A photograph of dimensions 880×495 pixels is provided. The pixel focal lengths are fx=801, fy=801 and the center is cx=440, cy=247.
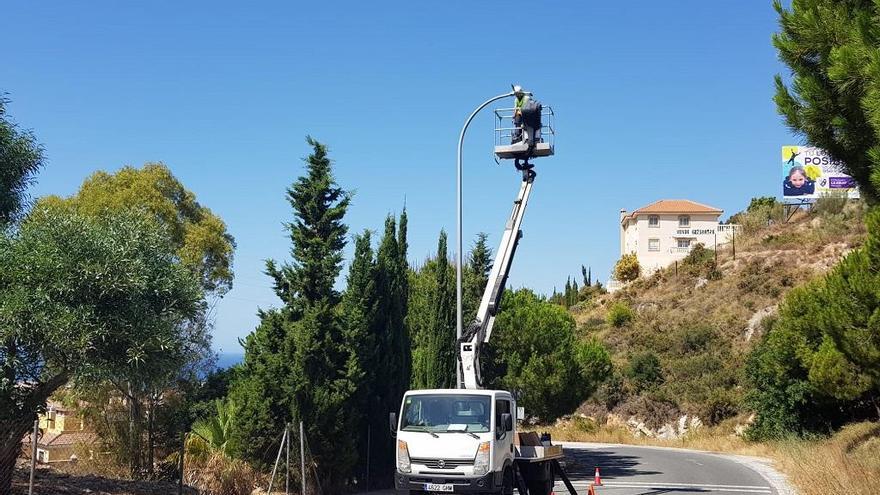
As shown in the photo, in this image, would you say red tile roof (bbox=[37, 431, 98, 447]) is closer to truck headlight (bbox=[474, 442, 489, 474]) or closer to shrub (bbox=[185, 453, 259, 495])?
shrub (bbox=[185, 453, 259, 495])

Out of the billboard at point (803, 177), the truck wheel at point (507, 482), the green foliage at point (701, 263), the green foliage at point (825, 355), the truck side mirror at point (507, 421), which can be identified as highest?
the billboard at point (803, 177)

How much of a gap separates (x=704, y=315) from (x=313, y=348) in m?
57.0

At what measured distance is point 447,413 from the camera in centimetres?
1564

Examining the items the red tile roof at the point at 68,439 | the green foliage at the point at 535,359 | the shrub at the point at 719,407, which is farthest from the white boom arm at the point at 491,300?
the shrub at the point at 719,407

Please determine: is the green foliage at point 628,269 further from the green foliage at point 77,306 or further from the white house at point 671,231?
the green foliage at point 77,306

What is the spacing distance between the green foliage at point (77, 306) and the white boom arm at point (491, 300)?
7.32 m

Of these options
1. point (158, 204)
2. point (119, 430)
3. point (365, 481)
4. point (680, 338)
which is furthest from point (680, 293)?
point (119, 430)

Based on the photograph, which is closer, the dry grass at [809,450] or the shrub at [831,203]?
the dry grass at [809,450]

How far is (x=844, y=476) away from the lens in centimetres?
1521

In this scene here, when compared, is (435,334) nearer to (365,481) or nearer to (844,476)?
(365,481)

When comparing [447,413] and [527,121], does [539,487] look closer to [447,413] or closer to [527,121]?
[447,413]

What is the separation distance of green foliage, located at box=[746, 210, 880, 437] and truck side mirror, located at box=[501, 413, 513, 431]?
23.0 ft

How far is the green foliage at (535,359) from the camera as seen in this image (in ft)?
104

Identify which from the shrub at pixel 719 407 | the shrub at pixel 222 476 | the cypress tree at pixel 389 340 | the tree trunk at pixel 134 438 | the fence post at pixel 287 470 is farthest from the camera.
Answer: the shrub at pixel 719 407
